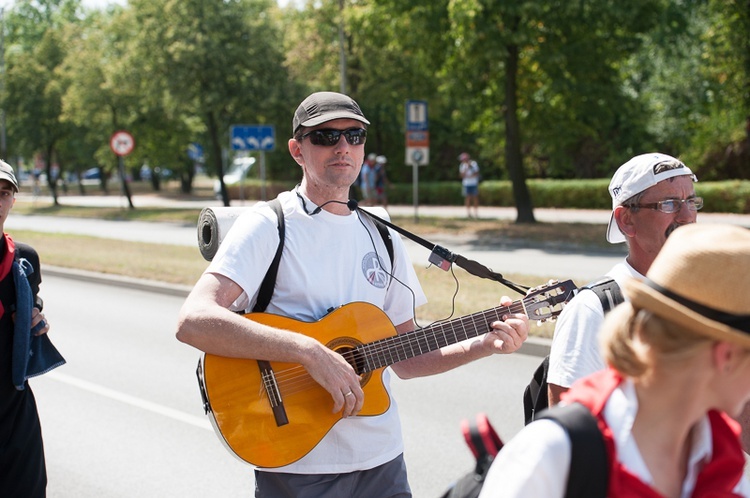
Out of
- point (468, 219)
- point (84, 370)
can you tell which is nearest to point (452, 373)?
point (84, 370)

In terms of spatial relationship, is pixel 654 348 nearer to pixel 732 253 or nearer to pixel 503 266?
pixel 732 253

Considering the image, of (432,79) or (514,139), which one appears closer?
(514,139)

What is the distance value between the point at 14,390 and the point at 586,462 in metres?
2.90

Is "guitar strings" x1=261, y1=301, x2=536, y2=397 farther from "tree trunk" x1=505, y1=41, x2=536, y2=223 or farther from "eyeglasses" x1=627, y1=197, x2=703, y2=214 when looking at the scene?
"tree trunk" x1=505, y1=41, x2=536, y2=223

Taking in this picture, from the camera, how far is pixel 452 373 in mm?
7988

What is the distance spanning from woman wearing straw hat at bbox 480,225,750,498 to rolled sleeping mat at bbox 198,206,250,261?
5.90ft

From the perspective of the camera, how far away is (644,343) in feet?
5.09

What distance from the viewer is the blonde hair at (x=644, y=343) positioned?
1.52 meters

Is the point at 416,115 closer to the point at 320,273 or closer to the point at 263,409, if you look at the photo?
the point at 320,273

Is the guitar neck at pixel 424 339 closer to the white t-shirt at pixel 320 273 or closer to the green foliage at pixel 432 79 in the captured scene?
the white t-shirt at pixel 320 273

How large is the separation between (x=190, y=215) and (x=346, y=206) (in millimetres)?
28301

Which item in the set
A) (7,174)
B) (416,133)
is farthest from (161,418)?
(416,133)

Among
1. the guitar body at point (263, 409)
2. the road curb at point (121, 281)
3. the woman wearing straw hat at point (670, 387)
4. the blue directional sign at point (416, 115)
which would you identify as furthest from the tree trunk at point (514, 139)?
the woman wearing straw hat at point (670, 387)

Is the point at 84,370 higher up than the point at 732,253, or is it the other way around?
the point at 732,253
